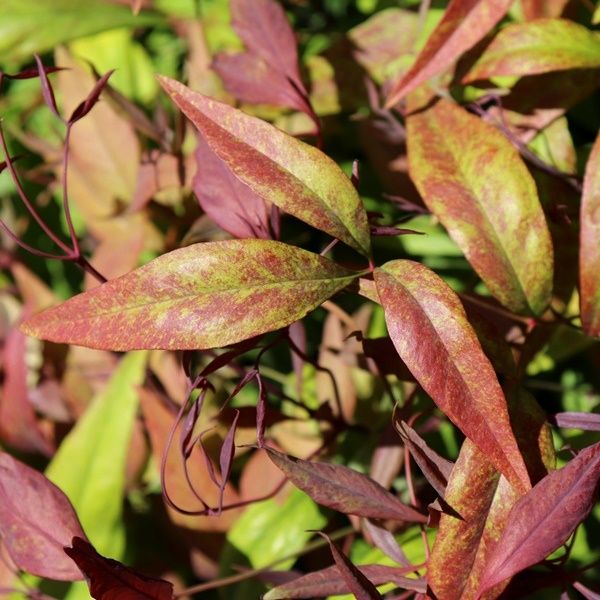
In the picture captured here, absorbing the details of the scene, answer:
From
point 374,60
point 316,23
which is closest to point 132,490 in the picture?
point 374,60

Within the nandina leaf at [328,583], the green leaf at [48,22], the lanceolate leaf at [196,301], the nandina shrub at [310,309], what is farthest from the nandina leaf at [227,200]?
the green leaf at [48,22]

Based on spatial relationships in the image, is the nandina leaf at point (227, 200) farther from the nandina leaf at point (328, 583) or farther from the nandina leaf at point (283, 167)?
the nandina leaf at point (328, 583)

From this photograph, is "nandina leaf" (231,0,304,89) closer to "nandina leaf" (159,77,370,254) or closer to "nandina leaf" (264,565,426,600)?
"nandina leaf" (159,77,370,254)

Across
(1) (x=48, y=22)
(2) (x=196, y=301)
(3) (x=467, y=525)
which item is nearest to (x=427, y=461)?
(3) (x=467, y=525)

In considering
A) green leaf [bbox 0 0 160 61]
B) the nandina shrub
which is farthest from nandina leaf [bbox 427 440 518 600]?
green leaf [bbox 0 0 160 61]

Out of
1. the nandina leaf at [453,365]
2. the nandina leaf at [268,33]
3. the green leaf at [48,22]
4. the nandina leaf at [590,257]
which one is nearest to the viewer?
the nandina leaf at [453,365]
